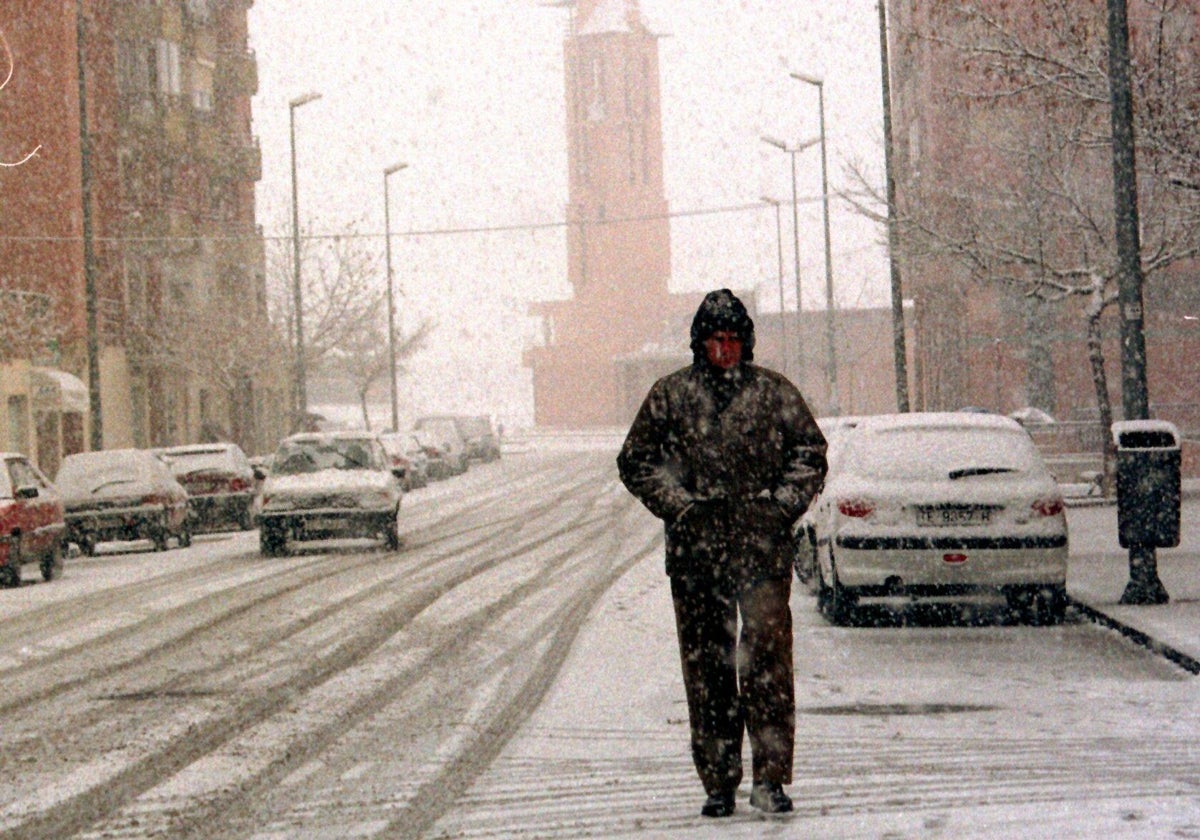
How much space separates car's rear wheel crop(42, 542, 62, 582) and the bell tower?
9219 cm

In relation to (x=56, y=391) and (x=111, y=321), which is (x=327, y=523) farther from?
(x=111, y=321)

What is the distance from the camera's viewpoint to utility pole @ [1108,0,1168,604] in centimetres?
1445

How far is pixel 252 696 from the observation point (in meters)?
11.1

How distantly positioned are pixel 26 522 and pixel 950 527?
11.7m

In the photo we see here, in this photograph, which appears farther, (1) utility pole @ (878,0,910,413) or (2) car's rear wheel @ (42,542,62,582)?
(1) utility pole @ (878,0,910,413)

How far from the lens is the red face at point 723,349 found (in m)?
7.13

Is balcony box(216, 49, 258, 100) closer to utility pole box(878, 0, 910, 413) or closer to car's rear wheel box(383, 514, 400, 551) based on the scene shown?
utility pole box(878, 0, 910, 413)

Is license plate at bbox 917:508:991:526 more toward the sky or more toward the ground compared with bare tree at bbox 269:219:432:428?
more toward the ground

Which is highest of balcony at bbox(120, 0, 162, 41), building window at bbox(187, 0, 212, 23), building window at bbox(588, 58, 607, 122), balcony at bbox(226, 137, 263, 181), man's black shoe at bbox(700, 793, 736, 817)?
building window at bbox(588, 58, 607, 122)

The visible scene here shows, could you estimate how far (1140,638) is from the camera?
12.6 m

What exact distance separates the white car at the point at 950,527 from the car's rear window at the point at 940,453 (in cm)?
1

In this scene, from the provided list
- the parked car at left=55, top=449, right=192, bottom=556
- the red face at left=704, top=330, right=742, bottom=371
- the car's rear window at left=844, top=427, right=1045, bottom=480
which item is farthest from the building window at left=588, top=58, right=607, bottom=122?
the red face at left=704, top=330, right=742, bottom=371

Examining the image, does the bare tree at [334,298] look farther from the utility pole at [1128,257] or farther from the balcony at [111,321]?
the utility pole at [1128,257]

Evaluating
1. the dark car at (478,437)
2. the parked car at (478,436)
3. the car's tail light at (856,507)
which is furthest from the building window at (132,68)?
the car's tail light at (856,507)
